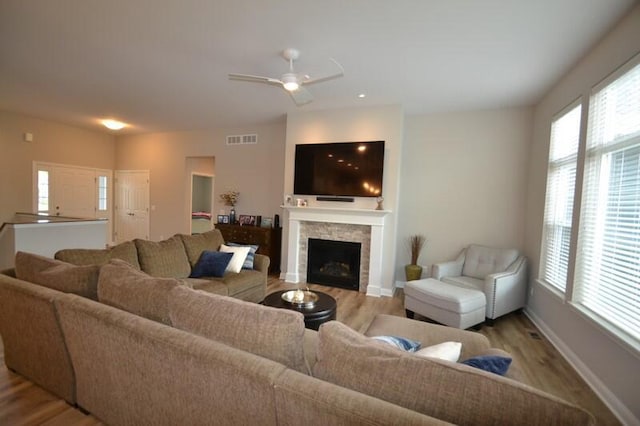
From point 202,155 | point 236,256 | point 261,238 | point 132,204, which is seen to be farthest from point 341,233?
point 132,204

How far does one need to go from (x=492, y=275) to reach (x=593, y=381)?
4.33 ft

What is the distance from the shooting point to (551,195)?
3.53m

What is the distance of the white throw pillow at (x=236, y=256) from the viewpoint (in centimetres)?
358

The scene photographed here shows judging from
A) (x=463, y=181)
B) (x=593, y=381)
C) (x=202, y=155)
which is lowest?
(x=593, y=381)

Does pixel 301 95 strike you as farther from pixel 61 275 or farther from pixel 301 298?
pixel 61 275

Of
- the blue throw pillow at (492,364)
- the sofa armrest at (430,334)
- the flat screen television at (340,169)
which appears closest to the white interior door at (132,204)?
the flat screen television at (340,169)

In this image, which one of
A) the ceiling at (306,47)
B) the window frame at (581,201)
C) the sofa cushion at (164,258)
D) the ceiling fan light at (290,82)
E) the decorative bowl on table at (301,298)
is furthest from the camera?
the sofa cushion at (164,258)

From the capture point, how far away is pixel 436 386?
0.93m

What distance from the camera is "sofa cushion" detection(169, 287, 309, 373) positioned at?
117 centimetres

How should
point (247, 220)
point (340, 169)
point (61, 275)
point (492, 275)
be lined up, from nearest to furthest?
point (61, 275), point (492, 275), point (340, 169), point (247, 220)

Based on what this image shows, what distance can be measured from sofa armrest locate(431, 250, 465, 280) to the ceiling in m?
2.28

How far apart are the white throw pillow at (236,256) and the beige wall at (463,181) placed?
2.65m

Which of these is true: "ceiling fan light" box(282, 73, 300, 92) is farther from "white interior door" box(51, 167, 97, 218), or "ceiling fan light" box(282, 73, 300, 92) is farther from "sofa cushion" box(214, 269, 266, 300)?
"white interior door" box(51, 167, 97, 218)

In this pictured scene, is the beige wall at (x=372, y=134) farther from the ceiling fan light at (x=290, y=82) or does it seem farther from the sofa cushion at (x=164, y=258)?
the sofa cushion at (x=164, y=258)
